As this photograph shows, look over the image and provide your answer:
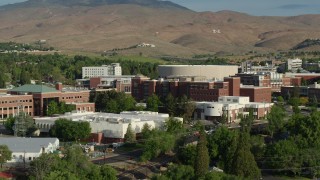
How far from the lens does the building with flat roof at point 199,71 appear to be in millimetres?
49812

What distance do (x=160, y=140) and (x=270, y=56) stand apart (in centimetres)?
5685

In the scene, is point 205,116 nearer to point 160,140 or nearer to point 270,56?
point 160,140

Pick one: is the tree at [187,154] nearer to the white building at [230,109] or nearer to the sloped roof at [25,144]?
the sloped roof at [25,144]

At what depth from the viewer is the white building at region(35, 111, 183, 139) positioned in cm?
2845

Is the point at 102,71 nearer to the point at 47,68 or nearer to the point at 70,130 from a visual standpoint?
the point at 47,68

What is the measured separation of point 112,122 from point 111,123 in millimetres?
268

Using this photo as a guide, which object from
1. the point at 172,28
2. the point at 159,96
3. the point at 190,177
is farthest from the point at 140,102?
the point at 172,28

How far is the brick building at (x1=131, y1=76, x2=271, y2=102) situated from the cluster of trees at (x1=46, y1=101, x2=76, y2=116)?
808 centimetres

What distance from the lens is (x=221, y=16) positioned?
6619 inches

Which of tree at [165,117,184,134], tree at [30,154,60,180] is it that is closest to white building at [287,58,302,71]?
tree at [165,117,184,134]

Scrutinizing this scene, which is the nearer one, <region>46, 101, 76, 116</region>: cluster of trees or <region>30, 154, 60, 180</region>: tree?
<region>30, 154, 60, 180</region>: tree

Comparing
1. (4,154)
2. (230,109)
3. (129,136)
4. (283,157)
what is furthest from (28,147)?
(230,109)

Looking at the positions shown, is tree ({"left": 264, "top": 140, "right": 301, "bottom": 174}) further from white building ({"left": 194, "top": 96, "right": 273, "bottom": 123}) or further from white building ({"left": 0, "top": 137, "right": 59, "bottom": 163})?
white building ({"left": 194, "top": 96, "right": 273, "bottom": 123})

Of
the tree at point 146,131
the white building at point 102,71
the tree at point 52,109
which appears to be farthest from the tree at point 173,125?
the white building at point 102,71
